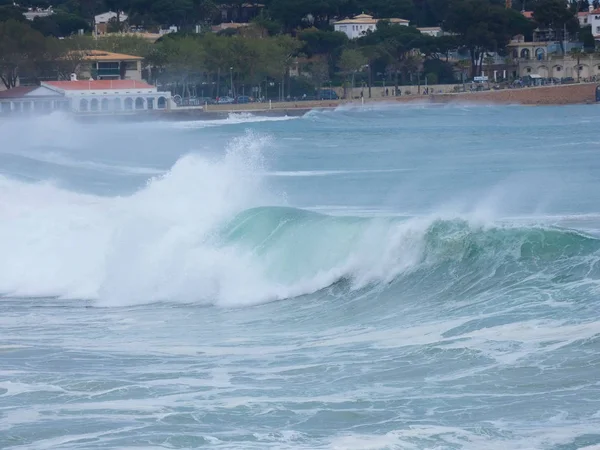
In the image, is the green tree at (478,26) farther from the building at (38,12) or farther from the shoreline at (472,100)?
the building at (38,12)

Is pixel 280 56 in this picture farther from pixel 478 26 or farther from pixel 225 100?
pixel 478 26

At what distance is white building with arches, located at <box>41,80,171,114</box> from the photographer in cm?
8294

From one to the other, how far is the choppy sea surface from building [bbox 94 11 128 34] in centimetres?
8929

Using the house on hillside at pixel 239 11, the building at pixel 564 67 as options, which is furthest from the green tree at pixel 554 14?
the house on hillside at pixel 239 11

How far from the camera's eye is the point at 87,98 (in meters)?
83.6

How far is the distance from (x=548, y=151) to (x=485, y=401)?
32.8 m

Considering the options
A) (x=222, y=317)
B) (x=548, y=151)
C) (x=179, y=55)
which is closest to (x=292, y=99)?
(x=179, y=55)

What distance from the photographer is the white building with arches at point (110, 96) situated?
3265 inches

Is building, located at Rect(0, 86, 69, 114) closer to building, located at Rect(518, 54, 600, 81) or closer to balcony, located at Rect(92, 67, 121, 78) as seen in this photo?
balcony, located at Rect(92, 67, 121, 78)

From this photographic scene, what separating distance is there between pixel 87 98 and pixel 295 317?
6932 cm

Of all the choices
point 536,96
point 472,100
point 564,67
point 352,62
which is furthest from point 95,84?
point 564,67

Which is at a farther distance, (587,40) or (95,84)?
(587,40)

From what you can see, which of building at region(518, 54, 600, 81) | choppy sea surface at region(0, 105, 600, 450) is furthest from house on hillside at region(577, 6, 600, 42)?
choppy sea surface at region(0, 105, 600, 450)

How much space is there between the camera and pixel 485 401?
1138 centimetres
